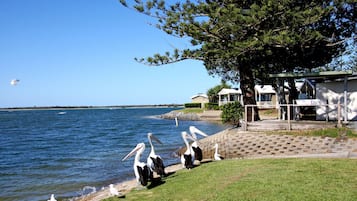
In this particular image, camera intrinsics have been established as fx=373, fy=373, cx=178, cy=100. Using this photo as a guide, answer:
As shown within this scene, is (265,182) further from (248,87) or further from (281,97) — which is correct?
(281,97)

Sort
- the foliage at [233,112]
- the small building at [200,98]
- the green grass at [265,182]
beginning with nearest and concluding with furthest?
1. the green grass at [265,182]
2. the foliage at [233,112]
3. the small building at [200,98]

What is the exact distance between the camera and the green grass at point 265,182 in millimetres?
6805

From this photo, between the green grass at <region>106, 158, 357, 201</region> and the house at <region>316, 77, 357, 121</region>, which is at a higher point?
the house at <region>316, 77, 357, 121</region>

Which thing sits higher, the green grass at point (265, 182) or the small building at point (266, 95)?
the small building at point (266, 95)

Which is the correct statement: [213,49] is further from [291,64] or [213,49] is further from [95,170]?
[95,170]

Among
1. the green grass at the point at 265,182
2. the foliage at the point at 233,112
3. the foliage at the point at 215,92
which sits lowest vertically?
the green grass at the point at 265,182

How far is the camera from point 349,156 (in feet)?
36.2

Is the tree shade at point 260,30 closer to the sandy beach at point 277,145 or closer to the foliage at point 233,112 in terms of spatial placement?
the sandy beach at point 277,145

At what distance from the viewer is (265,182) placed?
7707 mm

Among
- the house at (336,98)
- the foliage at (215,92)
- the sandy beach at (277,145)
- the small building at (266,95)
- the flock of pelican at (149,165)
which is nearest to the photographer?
the flock of pelican at (149,165)

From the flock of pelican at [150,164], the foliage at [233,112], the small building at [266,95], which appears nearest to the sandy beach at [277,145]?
the flock of pelican at [150,164]

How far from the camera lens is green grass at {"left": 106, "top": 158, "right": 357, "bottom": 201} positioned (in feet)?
22.3

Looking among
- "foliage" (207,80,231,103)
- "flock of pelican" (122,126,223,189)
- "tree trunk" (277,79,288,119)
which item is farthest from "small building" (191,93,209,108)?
"flock of pelican" (122,126,223,189)

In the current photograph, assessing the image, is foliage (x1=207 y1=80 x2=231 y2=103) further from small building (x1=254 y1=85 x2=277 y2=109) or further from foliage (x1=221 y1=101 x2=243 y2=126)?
foliage (x1=221 y1=101 x2=243 y2=126)
